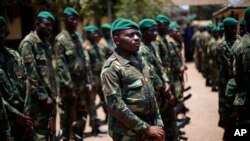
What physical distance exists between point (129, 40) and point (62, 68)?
2910 millimetres

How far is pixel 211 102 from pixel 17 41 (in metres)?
9.93

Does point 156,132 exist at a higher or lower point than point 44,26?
lower

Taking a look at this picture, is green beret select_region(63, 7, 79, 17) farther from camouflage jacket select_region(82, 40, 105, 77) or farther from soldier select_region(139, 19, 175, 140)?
camouflage jacket select_region(82, 40, 105, 77)

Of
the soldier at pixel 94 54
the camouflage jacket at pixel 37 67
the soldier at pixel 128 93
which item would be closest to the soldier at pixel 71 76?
the camouflage jacket at pixel 37 67

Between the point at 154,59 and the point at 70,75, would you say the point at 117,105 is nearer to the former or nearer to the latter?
the point at 154,59

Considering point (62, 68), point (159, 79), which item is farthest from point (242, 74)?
point (62, 68)

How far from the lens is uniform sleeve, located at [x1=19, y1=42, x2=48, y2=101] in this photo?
5.69 metres

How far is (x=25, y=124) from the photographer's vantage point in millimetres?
4684

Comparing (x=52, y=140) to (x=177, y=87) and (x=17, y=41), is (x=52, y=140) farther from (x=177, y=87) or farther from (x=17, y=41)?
(x=17, y=41)

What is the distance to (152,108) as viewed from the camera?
4.00 m

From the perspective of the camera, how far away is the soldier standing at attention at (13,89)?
15.1ft

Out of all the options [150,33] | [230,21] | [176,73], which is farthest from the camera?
[176,73]

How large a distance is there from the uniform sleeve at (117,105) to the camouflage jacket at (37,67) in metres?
2.03

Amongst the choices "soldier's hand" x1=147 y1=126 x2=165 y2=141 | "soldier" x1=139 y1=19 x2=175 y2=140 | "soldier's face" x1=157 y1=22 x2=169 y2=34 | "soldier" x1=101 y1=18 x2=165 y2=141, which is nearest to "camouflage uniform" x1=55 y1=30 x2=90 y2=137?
"soldier" x1=139 y1=19 x2=175 y2=140
